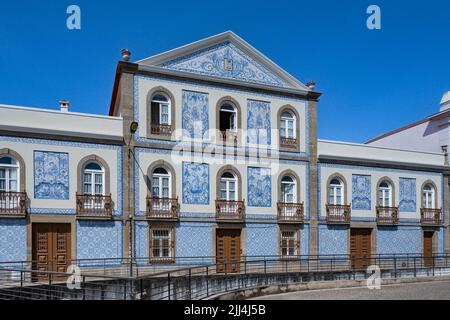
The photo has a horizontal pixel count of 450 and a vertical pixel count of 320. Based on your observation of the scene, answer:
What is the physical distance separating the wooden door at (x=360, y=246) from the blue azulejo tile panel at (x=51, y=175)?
12.9 meters

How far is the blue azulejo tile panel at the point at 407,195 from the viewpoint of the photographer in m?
26.1

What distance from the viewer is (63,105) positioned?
23.0 meters

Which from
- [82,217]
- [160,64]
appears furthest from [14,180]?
[160,64]

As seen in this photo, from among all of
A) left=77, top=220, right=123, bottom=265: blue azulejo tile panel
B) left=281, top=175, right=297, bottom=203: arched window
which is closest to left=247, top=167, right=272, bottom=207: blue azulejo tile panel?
left=281, top=175, right=297, bottom=203: arched window

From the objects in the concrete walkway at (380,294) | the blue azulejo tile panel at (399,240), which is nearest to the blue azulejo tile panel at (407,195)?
the blue azulejo tile panel at (399,240)

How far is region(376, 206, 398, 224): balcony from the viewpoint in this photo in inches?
993

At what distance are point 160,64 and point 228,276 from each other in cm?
884

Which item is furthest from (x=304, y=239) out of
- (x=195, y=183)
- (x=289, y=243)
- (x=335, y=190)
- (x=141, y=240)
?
(x=141, y=240)

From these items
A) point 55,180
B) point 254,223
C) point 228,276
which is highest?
point 55,180

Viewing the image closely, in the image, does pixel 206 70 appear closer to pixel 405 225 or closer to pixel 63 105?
pixel 63 105

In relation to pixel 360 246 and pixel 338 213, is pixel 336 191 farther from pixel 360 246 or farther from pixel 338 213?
pixel 360 246

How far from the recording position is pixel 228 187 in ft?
72.3

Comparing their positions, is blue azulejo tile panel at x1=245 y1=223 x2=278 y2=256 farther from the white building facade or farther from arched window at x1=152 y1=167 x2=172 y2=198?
arched window at x1=152 y1=167 x2=172 y2=198

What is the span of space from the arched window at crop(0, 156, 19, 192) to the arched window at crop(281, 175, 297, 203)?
35.2 feet
